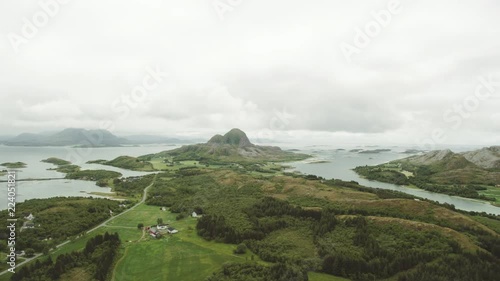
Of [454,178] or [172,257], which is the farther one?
[454,178]

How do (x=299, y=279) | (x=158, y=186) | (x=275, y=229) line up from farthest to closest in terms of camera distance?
1. (x=158, y=186)
2. (x=275, y=229)
3. (x=299, y=279)

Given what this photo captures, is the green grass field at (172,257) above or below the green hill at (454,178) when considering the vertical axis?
below

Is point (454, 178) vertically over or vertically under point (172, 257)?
over

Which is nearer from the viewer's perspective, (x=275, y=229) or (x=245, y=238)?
(x=245, y=238)

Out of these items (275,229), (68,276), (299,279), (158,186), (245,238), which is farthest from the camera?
(158,186)

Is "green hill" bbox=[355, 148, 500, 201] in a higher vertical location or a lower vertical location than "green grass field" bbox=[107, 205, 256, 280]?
higher

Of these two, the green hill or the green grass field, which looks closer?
the green grass field

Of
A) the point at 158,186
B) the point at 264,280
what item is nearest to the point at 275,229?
the point at 264,280

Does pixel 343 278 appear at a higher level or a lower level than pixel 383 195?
lower

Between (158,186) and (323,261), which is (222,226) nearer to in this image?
(323,261)

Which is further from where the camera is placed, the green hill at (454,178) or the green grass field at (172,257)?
the green hill at (454,178)
